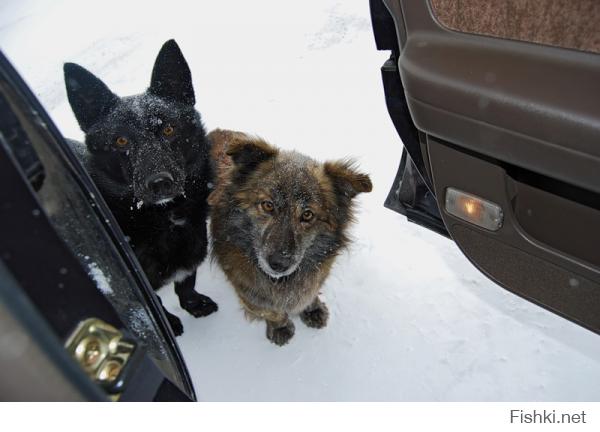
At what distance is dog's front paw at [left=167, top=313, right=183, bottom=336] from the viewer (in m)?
3.28

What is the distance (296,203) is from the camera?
2.77 metres

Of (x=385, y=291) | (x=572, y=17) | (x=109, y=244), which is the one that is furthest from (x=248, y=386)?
(x=572, y=17)

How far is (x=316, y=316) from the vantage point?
329 centimetres

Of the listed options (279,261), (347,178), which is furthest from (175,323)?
(347,178)

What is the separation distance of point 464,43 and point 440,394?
207 centimetres

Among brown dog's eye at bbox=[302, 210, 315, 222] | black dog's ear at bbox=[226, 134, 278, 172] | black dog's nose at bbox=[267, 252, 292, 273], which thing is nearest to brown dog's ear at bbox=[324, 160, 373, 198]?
brown dog's eye at bbox=[302, 210, 315, 222]

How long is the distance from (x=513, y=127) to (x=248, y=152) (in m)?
1.67

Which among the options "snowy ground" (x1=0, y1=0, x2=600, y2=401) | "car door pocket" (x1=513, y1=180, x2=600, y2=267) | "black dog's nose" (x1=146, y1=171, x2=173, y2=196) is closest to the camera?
"car door pocket" (x1=513, y1=180, x2=600, y2=267)

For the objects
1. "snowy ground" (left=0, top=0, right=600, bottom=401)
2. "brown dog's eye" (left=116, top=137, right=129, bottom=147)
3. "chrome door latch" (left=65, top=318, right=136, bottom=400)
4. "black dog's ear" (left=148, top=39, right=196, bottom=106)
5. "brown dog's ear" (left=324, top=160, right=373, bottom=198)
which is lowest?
"snowy ground" (left=0, top=0, right=600, bottom=401)

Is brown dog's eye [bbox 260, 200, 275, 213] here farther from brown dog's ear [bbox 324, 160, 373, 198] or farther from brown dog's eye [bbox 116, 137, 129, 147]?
brown dog's eye [bbox 116, 137, 129, 147]

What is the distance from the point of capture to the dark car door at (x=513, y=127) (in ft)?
4.53

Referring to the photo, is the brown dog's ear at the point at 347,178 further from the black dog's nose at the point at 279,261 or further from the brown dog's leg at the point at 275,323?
the brown dog's leg at the point at 275,323

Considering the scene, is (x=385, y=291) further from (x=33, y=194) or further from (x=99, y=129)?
(x=33, y=194)

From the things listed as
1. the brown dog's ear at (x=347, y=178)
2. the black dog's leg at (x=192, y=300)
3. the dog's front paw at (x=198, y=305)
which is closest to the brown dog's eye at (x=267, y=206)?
the brown dog's ear at (x=347, y=178)
